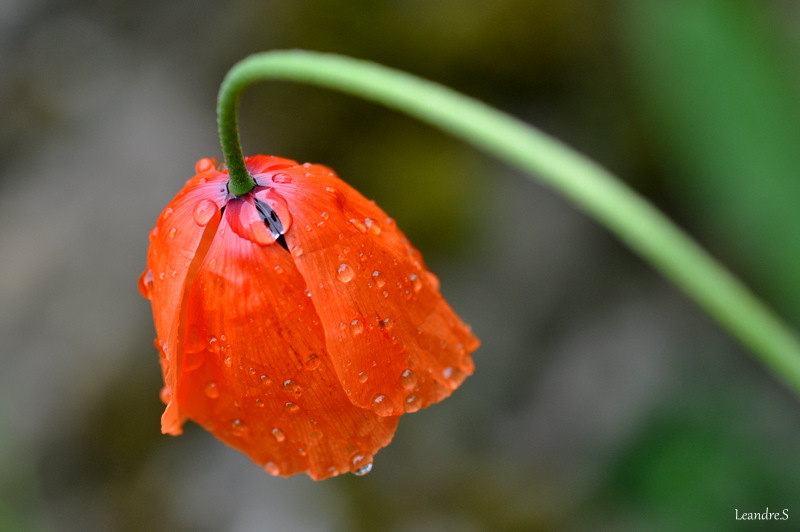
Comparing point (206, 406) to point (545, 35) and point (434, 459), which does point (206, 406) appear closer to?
point (434, 459)

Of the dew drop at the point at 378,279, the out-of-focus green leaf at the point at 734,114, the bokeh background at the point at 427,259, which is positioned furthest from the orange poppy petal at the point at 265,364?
the bokeh background at the point at 427,259

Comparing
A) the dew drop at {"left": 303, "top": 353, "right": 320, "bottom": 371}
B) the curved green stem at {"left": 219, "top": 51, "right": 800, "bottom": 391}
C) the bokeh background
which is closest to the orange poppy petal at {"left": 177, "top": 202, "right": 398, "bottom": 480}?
the dew drop at {"left": 303, "top": 353, "right": 320, "bottom": 371}

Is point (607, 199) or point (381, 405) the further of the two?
point (607, 199)

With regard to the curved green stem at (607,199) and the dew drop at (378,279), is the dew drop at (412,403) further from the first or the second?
the curved green stem at (607,199)

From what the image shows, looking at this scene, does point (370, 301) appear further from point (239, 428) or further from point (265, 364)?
point (239, 428)

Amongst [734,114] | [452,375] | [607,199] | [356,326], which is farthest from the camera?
[734,114]

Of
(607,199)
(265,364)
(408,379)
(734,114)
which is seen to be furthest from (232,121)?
(734,114)
